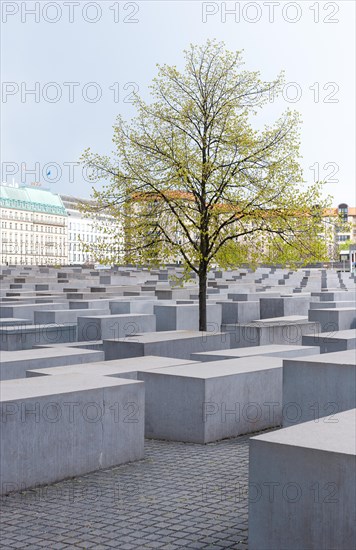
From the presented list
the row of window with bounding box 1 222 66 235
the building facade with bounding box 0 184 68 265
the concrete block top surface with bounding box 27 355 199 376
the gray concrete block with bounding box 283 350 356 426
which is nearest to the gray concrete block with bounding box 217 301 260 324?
the concrete block top surface with bounding box 27 355 199 376

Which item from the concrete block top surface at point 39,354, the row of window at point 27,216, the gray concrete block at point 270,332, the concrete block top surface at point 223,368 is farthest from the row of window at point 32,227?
the concrete block top surface at point 223,368

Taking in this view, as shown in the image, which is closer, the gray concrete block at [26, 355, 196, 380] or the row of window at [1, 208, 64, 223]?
the gray concrete block at [26, 355, 196, 380]

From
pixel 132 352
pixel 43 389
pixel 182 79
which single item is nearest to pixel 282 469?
pixel 43 389

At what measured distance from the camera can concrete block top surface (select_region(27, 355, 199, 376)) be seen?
9133 millimetres

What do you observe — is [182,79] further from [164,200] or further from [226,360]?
[226,360]

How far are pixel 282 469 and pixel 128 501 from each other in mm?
1911

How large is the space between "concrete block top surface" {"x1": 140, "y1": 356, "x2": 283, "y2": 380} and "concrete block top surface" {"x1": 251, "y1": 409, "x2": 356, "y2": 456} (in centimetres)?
325

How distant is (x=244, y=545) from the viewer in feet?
18.2

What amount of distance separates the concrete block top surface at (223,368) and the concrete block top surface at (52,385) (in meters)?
1.07

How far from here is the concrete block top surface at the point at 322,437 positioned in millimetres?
5027

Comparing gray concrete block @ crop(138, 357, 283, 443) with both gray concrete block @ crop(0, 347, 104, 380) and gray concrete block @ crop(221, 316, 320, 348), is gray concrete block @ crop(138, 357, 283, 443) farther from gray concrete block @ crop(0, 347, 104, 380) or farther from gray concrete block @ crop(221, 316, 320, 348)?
gray concrete block @ crop(221, 316, 320, 348)

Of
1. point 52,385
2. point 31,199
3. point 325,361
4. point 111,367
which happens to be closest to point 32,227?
point 31,199

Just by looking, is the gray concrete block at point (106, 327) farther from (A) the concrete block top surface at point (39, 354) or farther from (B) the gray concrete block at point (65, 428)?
(B) the gray concrete block at point (65, 428)

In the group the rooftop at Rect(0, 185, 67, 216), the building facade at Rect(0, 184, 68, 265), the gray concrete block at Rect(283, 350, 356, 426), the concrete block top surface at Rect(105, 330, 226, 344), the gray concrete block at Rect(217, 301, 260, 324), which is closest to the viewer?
the gray concrete block at Rect(283, 350, 356, 426)
